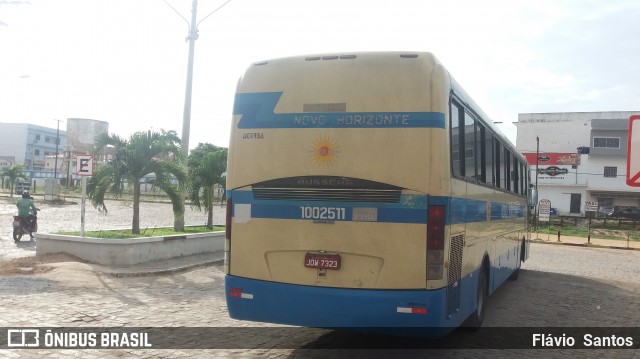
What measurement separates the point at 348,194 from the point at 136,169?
10.0 metres

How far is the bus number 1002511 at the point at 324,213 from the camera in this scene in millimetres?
5875

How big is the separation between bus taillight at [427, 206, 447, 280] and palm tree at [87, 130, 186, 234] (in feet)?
34.6

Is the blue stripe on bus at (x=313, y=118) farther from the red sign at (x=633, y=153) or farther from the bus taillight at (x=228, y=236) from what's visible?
the red sign at (x=633, y=153)

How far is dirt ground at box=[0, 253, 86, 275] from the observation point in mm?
11328

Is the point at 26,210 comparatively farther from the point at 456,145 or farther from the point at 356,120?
the point at 456,145

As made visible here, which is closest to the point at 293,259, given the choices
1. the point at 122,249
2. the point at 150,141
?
the point at 122,249

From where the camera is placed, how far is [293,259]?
6.00 m

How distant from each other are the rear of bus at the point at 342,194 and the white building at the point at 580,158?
54142 millimetres

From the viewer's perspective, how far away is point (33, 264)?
12.1 meters

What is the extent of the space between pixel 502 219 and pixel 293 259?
5.30 m

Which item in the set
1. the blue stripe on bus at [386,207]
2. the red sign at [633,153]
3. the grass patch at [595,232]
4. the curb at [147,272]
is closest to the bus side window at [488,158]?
the blue stripe on bus at [386,207]

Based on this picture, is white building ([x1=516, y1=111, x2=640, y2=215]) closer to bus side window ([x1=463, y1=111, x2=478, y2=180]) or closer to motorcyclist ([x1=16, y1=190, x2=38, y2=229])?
motorcyclist ([x1=16, y1=190, x2=38, y2=229])

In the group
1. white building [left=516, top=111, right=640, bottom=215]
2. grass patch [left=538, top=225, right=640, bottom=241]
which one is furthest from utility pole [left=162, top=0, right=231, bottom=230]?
white building [left=516, top=111, right=640, bottom=215]

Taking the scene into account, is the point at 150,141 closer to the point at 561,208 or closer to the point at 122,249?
the point at 122,249
